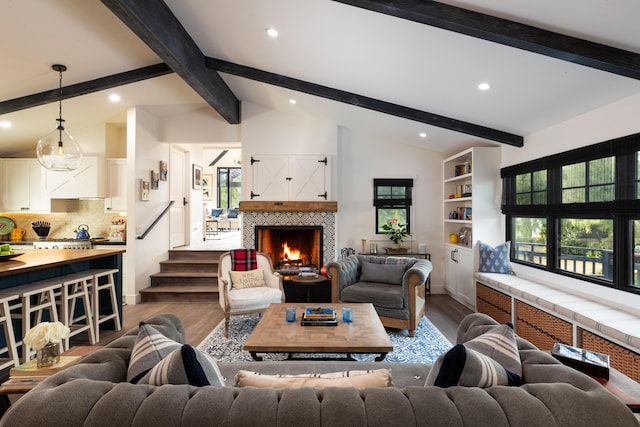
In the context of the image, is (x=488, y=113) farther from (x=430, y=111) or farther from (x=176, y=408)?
(x=176, y=408)

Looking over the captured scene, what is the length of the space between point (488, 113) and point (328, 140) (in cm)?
262

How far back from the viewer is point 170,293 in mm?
5320

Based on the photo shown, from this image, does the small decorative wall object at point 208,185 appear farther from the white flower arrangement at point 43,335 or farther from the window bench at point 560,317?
the white flower arrangement at point 43,335

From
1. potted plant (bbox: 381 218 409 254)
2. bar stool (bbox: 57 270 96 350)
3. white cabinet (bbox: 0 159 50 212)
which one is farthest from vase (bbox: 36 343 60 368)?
white cabinet (bbox: 0 159 50 212)

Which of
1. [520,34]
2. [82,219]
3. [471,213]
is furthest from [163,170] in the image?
[520,34]

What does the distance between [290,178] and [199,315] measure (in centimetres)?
253

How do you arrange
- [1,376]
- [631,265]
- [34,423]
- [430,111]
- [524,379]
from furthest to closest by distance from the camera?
[430,111]
[631,265]
[1,376]
[524,379]
[34,423]

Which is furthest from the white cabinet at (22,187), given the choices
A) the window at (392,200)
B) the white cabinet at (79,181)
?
the window at (392,200)

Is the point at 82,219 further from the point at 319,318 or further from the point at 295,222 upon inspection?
the point at 319,318

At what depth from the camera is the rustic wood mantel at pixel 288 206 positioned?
5.61 meters

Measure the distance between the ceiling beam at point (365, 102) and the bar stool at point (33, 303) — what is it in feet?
10.00

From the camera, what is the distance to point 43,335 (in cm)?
162

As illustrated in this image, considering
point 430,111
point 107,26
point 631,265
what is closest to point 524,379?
point 631,265

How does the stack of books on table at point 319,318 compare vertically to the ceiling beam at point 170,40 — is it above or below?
below
